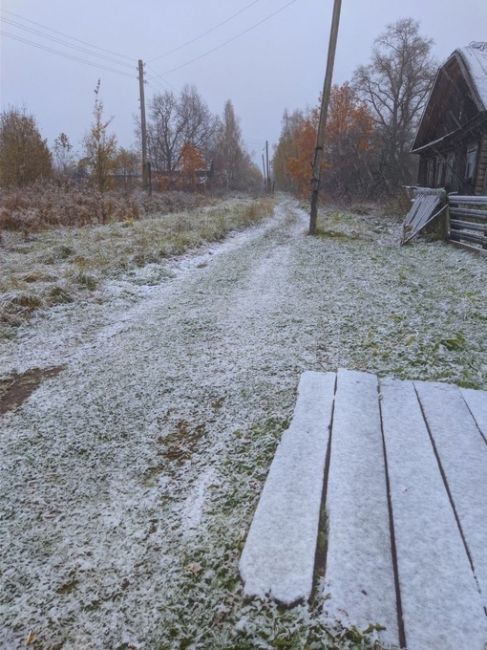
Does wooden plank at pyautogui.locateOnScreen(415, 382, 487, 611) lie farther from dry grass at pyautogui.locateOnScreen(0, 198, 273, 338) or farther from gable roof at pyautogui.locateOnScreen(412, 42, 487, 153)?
gable roof at pyautogui.locateOnScreen(412, 42, 487, 153)

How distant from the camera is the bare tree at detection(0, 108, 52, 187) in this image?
1847 cm

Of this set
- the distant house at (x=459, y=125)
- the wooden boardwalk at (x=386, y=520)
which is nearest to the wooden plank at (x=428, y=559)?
the wooden boardwalk at (x=386, y=520)

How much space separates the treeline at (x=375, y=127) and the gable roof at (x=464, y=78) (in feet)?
27.6

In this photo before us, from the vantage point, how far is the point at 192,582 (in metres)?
1.41

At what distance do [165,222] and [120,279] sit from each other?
571cm

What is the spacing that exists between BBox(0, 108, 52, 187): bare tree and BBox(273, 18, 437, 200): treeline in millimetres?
17114

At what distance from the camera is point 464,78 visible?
37.2 ft

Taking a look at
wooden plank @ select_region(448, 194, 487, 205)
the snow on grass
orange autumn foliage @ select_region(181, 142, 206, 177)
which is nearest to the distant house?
wooden plank @ select_region(448, 194, 487, 205)

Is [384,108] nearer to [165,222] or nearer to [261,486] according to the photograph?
[165,222]

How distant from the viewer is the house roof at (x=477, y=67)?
391 inches

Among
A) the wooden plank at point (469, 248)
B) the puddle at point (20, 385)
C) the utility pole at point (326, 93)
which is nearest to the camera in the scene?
the puddle at point (20, 385)

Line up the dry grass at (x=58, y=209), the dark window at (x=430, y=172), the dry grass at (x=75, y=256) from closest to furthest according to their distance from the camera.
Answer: the dry grass at (x=75, y=256) < the dry grass at (x=58, y=209) < the dark window at (x=430, y=172)

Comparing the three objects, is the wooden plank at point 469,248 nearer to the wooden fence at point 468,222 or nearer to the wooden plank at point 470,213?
the wooden fence at point 468,222

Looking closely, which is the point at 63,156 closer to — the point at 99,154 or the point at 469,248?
the point at 99,154
